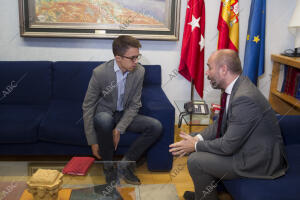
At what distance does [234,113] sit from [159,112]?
786 millimetres

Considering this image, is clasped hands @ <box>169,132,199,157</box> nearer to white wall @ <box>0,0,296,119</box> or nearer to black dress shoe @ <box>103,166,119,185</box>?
black dress shoe @ <box>103,166,119,185</box>

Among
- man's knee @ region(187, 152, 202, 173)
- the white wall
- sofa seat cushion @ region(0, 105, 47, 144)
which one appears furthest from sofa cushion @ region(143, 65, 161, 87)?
man's knee @ region(187, 152, 202, 173)

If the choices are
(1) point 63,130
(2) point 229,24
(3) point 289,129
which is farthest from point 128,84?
(2) point 229,24

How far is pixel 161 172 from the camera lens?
2.59 metres

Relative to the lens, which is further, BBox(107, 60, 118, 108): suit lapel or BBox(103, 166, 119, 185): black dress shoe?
BBox(107, 60, 118, 108): suit lapel

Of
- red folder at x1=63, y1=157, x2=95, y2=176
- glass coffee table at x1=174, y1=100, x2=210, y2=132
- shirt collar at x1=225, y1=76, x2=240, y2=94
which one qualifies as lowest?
red folder at x1=63, y1=157, x2=95, y2=176

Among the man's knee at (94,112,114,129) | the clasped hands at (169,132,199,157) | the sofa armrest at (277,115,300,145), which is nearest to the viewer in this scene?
the clasped hands at (169,132,199,157)

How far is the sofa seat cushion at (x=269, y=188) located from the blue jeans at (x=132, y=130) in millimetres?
745

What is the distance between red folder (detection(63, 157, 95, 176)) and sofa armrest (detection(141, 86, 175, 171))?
707mm

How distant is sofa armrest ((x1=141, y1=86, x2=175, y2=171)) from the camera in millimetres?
2449

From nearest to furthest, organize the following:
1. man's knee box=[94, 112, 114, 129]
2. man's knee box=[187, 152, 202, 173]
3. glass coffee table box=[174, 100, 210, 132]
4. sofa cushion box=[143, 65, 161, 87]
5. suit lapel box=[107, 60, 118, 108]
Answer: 1. man's knee box=[187, 152, 202, 173]
2. man's knee box=[94, 112, 114, 129]
3. suit lapel box=[107, 60, 118, 108]
4. glass coffee table box=[174, 100, 210, 132]
5. sofa cushion box=[143, 65, 161, 87]

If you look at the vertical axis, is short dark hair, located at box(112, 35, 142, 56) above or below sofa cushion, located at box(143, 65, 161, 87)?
above

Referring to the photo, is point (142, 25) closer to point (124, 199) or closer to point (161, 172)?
point (161, 172)

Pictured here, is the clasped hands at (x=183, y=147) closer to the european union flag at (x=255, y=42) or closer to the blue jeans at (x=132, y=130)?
the blue jeans at (x=132, y=130)
